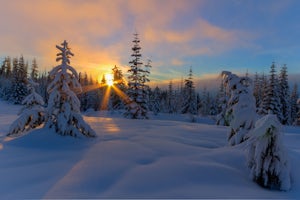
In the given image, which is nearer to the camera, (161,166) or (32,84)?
(161,166)

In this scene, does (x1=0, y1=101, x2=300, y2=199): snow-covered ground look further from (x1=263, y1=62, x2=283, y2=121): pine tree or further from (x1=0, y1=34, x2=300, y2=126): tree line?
(x1=263, y1=62, x2=283, y2=121): pine tree

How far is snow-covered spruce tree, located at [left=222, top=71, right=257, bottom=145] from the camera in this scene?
5.68 metres

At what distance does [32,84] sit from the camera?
9094 mm

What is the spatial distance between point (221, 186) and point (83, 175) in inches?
94.2

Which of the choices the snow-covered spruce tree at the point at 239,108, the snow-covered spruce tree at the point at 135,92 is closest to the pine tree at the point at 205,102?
the snow-covered spruce tree at the point at 135,92

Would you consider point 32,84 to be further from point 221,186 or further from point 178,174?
point 221,186

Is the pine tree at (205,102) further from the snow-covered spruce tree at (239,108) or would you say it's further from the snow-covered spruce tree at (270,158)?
the snow-covered spruce tree at (270,158)

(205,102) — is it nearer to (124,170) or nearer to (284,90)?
(284,90)

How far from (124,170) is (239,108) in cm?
358

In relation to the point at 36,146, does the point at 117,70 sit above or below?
above

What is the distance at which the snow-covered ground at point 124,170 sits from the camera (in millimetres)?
3445

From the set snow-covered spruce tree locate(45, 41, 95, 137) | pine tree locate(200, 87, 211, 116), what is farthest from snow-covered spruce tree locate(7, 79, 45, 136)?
pine tree locate(200, 87, 211, 116)

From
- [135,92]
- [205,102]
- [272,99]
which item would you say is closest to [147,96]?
[135,92]

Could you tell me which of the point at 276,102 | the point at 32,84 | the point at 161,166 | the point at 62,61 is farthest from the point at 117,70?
the point at 161,166
